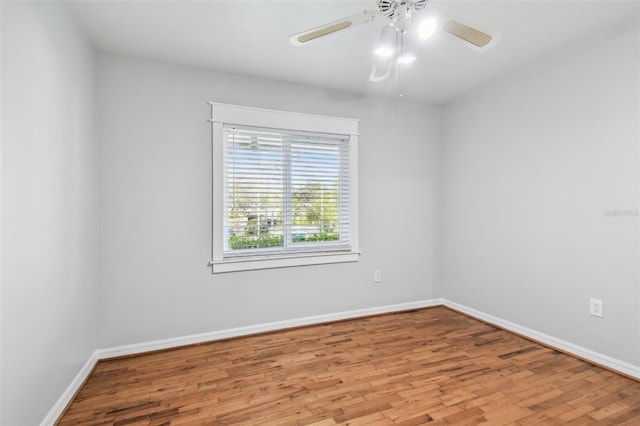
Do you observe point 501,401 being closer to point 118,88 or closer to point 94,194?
point 94,194

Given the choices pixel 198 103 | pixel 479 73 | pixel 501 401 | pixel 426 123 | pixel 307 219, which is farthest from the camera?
pixel 426 123

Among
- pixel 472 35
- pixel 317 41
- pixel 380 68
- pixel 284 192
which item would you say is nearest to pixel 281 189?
pixel 284 192

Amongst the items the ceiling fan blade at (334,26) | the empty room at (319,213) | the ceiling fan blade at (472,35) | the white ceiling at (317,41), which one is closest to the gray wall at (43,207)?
the empty room at (319,213)

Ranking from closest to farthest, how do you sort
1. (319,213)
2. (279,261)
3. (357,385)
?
(357,385)
(279,261)
(319,213)

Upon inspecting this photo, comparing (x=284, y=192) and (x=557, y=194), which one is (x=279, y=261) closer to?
(x=284, y=192)

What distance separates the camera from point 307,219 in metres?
3.26

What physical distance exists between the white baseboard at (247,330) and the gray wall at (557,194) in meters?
0.83

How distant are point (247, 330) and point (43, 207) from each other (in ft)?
6.16

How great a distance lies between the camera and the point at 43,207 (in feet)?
5.47

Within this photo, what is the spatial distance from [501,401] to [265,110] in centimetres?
292

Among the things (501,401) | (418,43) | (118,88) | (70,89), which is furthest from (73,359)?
(418,43)

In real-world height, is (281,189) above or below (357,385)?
above

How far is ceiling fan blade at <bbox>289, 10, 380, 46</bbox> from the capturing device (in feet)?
4.89

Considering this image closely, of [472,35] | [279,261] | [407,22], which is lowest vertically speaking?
[279,261]
